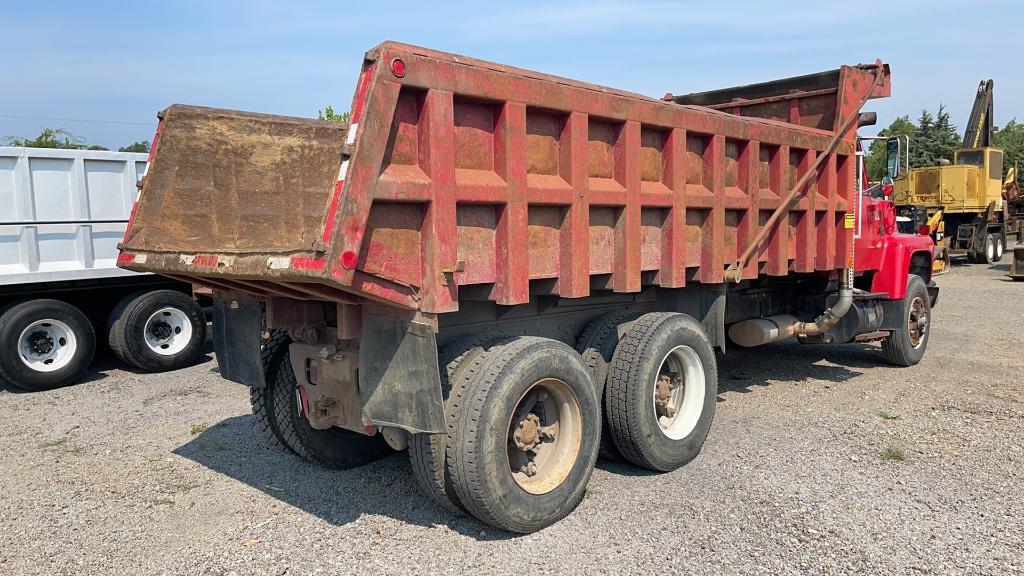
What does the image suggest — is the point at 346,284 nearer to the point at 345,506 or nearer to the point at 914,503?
the point at 345,506

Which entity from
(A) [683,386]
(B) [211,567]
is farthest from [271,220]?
(A) [683,386]

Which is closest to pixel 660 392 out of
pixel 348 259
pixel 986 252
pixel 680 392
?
pixel 680 392

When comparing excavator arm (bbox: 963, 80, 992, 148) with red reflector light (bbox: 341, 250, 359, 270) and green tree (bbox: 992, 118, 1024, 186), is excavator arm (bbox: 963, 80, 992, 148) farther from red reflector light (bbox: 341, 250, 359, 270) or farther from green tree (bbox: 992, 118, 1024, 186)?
red reflector light (bbox: 341, 250, 359, 270)

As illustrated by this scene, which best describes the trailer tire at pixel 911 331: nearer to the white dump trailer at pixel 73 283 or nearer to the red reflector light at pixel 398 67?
the red reflector light at pixel 398 67

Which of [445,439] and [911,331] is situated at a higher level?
[445,439]

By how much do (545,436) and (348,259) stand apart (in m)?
1.68

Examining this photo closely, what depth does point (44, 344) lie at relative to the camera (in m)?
8.00

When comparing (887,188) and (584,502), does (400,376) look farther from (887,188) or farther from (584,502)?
(887,188)

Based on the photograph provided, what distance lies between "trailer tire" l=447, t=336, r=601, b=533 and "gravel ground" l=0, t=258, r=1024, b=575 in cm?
20

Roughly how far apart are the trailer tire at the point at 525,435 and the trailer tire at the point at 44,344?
6005 mm

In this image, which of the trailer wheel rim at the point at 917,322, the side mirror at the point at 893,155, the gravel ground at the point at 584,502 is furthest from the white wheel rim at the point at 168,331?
the trailer wheel rim at the point at 917,322

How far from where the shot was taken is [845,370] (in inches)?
331

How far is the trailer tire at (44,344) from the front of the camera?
771 cm

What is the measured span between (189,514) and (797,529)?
3.44 m
